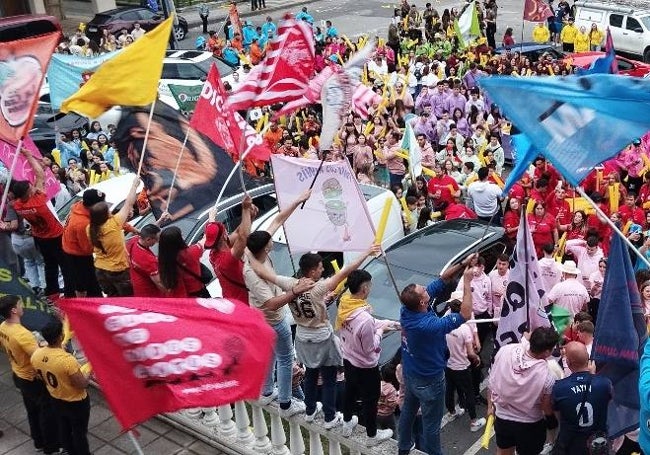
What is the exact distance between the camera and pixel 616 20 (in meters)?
26.2

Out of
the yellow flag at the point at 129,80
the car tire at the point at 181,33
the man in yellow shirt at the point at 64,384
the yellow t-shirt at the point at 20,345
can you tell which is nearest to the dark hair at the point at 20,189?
the yellow flag at the point at 129,80

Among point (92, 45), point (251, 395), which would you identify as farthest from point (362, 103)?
point (92, 45)

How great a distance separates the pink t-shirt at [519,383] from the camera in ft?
20.3

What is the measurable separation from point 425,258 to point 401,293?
3.68 m

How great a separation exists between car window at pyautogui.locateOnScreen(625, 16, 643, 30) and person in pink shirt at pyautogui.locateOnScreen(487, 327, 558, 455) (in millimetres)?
21643

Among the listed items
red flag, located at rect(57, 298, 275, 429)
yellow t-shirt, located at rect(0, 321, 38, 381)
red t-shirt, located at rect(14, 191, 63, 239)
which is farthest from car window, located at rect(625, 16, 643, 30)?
red flag, located at rect(57, 298, 275, 429)

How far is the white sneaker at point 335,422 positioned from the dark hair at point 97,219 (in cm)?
282

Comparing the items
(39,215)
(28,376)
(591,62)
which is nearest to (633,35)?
(591,62)

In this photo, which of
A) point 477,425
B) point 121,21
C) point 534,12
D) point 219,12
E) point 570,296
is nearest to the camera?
point 477,425

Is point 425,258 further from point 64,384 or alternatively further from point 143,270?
point 64,384

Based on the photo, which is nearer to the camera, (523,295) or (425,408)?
(425,408)

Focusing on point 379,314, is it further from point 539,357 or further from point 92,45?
point 92,45

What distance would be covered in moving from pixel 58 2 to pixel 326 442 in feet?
112

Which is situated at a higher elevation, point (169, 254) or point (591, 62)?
point (169, 254)
